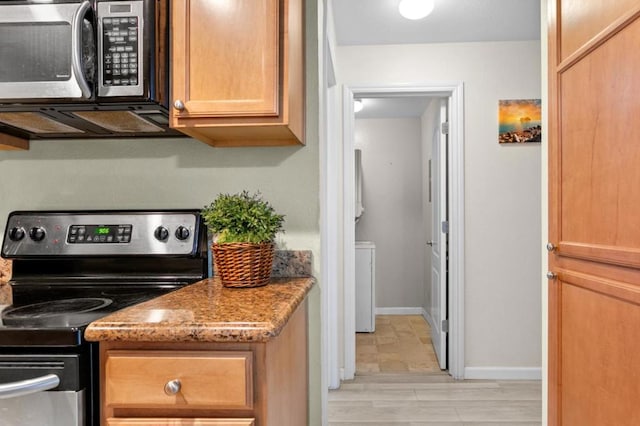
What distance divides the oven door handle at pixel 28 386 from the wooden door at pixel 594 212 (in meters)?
1.58

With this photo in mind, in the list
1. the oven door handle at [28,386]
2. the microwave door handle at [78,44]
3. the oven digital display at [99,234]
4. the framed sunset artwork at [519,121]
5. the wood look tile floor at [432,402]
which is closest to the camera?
the oven door handle at [28,386]

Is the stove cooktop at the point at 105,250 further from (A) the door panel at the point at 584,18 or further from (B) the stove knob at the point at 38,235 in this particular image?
(A) the door panel at the point at 584,18

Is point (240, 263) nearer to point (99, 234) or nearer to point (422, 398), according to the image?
point (99, 234)

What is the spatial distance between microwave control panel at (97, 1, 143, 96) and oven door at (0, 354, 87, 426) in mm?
717

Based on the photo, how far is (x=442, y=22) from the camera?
2.80 m

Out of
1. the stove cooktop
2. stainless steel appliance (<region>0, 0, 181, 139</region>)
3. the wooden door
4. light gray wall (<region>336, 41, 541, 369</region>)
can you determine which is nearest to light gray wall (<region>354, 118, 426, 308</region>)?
light gray wall (<region>336, 41, 541, 369</region>)

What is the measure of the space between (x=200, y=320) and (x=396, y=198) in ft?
14.3

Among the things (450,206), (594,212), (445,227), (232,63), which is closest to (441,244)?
(445,227)

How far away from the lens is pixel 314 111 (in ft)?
5.24

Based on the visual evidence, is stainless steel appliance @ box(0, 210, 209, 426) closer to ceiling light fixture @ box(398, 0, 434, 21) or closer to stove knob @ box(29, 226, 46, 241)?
stove knob @ box(29, 226, 46, 241)

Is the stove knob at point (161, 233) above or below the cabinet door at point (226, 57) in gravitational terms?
below

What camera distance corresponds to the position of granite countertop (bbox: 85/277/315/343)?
35.5 inches

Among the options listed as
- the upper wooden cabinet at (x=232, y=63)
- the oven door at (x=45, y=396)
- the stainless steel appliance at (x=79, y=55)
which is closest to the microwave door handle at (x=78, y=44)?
the stainless steel appliance at (x=79, y=55)

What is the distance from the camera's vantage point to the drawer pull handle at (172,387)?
0.92 metres
